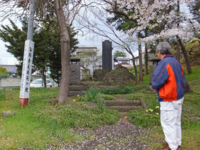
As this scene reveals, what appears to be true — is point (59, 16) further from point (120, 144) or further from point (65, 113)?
point (120, 144)

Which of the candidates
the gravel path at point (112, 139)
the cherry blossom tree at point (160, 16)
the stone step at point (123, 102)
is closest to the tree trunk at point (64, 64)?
the stone step at point (123, 102)

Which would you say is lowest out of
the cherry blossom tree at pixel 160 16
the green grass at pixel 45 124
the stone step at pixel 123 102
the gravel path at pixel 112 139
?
the gravel path at pixel 112 139

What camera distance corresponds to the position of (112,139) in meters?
3.26

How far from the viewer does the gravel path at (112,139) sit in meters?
2.96

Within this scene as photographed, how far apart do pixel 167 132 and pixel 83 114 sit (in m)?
2.03

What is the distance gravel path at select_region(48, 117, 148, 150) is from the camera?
2955 millimetres

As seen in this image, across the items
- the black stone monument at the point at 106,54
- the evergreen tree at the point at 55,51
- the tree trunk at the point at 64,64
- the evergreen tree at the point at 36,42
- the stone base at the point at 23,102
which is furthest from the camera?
the evergreen tree at the point at 55,51

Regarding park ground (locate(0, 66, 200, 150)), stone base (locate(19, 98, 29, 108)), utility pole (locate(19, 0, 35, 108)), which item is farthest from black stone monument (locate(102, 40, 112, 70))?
stone base (locate(19, 98, 29, 108))

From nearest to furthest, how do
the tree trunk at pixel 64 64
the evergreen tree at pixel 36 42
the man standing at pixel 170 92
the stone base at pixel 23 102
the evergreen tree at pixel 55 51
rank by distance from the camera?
the man standing at pixel 170 92 < the stone base at pixel 23 102 < the tree trunk at pixel 64 64 < the evergreen tree at pixel 36 42 < the evergreen tree at pixel 55 51

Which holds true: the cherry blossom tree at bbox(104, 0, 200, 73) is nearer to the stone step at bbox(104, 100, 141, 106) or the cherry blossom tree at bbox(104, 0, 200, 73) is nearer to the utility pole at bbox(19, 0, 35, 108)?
the stone step at bbox(104, 100, 141, 106)

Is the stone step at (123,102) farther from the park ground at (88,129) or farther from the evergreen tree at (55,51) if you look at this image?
the evergreen tree at (55,51)

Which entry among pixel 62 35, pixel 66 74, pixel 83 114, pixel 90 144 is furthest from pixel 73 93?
pixel 90 144

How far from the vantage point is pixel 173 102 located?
253cm

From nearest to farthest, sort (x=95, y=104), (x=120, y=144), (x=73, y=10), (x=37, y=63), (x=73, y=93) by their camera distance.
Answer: (x=120, y=144) < (x=95, y=104) < (x=73, y=10) < (x=73, y=93) < (x=37, y=63)
